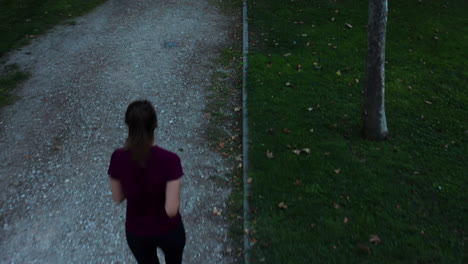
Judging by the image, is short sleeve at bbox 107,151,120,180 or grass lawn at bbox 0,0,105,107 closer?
short sleeve at bbox 107,151,120,180

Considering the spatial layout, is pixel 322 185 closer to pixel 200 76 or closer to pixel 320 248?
pixel 320 248

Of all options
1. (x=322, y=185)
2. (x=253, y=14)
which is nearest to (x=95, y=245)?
(x=322, y=185)

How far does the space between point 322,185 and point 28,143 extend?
15.7 feet

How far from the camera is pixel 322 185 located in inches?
219

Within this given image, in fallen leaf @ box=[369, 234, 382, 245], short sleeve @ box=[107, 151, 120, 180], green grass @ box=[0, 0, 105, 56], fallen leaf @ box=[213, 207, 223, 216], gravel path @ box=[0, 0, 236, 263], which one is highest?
short sleeve @ box=[107, 151, 120, 180]

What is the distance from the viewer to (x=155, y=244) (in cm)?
309

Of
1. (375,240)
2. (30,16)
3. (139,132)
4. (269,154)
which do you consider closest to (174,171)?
(139,132)

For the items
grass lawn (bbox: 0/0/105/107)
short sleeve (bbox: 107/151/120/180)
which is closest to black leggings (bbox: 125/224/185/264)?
short sleeve (bbox: 107/151/120/180)

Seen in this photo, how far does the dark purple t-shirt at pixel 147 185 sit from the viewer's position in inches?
109

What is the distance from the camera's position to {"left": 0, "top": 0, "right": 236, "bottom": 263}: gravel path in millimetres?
5004

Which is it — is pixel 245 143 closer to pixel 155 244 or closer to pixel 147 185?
pixel 155 244

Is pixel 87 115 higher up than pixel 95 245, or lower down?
lower down

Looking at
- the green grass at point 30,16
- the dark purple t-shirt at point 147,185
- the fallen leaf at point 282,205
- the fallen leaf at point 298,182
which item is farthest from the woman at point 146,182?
the green grass at point 30,16

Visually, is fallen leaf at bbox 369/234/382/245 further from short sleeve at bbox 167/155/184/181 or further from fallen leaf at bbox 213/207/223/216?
short sleeve at bbox 167/155/184/181
